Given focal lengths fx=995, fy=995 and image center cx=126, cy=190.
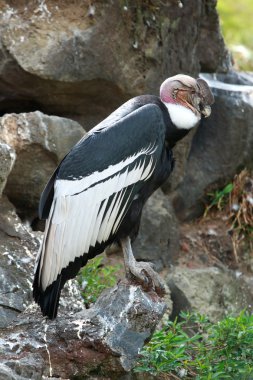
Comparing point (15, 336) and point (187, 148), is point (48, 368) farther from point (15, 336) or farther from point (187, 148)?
point (187, 148)

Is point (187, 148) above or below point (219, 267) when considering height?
above

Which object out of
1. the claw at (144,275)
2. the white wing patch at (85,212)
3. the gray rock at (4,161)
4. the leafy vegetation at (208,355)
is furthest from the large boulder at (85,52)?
the leafy vegetation at (208,355)

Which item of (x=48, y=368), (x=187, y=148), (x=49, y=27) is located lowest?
(x=187, y=148)

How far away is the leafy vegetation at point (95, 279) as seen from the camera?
5.62 m

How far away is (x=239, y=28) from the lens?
11422 millimetres

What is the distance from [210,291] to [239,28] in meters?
5.39

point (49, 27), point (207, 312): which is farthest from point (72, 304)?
point (49, 27)

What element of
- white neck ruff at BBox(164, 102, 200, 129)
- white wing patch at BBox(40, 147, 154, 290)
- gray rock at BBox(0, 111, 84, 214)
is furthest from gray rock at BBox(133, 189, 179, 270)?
white wing patch at BBox(40, 147, 154, 290)

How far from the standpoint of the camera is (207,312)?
6.61m

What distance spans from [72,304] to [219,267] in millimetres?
1917

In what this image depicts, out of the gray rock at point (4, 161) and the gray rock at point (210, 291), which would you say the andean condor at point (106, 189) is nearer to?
the gray rock at point (4, 161)

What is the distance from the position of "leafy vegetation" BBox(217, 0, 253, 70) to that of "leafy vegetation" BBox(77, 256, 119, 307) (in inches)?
143

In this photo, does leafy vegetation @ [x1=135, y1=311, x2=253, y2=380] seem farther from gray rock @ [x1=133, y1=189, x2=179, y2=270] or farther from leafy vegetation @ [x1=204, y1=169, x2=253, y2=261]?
leafy vegetation @ [x1=204, y1=169, x2=253, y2=261]

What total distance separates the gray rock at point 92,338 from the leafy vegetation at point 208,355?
28 centimetres
